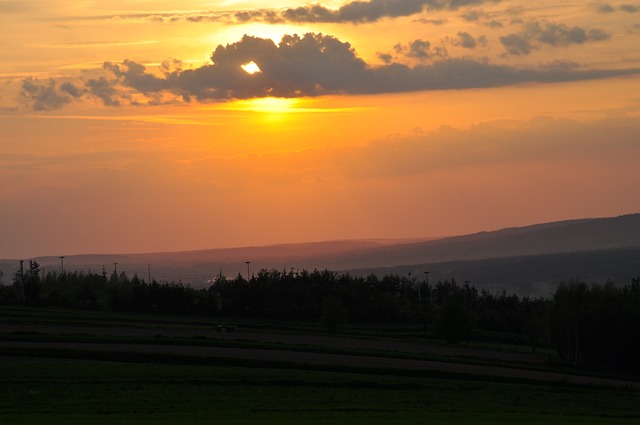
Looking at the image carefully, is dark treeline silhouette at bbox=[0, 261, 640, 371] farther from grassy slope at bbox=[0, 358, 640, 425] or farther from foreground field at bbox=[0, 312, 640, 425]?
grassy slope at bbox=[0, 358, 640, 425]

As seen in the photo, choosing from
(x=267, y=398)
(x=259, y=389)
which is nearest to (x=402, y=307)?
(x=259, y=389)

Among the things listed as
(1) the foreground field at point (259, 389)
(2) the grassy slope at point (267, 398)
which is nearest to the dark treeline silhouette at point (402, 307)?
(1) the foreground field at point (259, 389)

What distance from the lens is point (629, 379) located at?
71.9 meters

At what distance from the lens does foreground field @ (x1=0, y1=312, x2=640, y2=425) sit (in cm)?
3662

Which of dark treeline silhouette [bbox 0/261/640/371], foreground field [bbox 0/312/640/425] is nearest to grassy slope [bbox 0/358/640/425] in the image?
foreground field [bbox 0/312/640/425]

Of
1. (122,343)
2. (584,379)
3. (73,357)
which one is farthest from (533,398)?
(122,343)

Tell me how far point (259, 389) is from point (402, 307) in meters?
79.3

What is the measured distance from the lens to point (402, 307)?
405 ft

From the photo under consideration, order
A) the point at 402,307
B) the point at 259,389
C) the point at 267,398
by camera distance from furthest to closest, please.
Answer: the point at 402,307
the point at 259,389
the point at 267,398

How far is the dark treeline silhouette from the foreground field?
1317 centimetres

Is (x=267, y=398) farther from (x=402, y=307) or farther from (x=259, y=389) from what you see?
(x=402, y=307)

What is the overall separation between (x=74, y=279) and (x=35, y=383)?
120m

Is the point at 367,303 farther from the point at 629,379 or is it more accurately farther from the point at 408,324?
the point at 629,379

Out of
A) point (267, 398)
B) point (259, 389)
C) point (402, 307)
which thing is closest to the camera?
point (267, 398)
